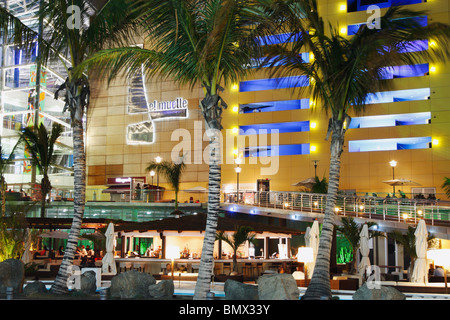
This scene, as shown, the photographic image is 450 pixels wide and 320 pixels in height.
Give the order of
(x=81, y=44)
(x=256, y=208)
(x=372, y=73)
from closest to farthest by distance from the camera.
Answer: (x=372, y=73)
(x=81, y=44)
(x=256, y=208)

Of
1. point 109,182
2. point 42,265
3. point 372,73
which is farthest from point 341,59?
point 109,182

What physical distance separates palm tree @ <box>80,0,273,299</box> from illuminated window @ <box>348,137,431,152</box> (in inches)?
1183

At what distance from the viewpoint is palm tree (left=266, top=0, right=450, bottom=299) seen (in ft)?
43.3

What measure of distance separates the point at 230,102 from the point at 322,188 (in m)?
13.1

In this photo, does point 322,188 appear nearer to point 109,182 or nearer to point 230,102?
point 230,102

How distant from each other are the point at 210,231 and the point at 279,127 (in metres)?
33.2

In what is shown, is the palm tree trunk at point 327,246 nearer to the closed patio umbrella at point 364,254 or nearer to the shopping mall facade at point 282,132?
the closed patio umbrella at point 364,254

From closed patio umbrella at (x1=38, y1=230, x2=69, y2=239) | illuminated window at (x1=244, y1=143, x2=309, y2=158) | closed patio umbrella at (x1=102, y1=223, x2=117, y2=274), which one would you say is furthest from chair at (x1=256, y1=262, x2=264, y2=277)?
illuminated window at (x1=244, y1=143, x2=309, y2=158)

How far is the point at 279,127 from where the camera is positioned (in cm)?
4472

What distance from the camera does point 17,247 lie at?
19.3 m

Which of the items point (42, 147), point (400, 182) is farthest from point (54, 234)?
point (400, 182)

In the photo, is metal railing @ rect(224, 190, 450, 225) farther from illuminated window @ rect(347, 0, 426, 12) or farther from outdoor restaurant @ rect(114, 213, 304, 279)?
illuminated window @ rect(347, 0, 426, 12)

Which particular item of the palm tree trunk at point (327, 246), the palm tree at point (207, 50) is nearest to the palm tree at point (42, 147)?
the palm tree at point (207, 50)

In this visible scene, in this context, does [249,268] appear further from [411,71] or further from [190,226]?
[411,71]
